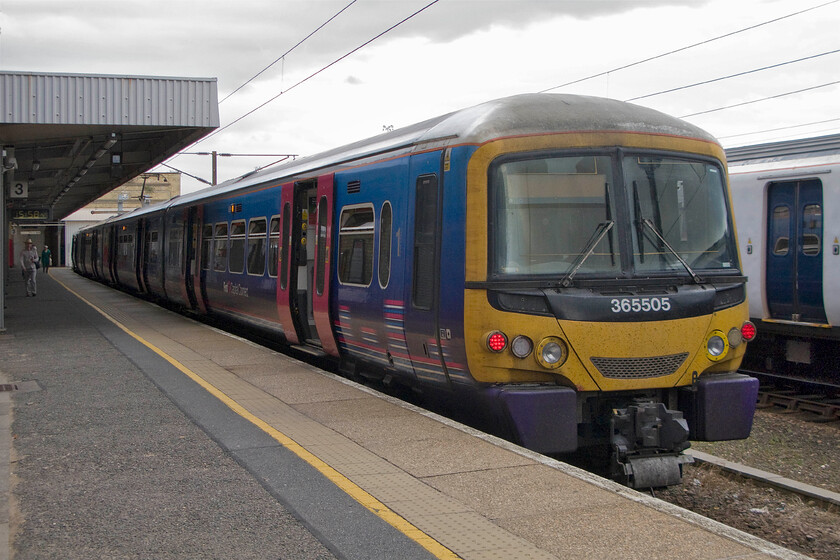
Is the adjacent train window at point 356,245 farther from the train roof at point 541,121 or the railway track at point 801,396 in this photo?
the railway track at point 801,396

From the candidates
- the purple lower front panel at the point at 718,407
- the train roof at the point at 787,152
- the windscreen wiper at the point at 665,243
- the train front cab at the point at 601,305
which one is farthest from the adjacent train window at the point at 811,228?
the windscreen wiper at the point at 665,243

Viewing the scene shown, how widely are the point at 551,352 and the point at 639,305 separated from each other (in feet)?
2.46

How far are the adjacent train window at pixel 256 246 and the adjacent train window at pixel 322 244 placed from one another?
2685 mm

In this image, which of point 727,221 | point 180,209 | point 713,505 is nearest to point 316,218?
point 727,221

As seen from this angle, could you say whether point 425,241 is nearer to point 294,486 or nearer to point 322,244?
point 294,486

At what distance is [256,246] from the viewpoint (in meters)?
13.0

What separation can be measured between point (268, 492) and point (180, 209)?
587 inches

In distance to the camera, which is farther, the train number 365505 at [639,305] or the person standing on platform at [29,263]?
the person standing on platform at [29,263]

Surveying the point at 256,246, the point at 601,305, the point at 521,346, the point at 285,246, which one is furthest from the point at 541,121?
the point at 256,246

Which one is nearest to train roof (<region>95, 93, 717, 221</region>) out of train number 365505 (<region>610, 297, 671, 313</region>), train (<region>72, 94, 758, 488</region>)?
train (<region>72, 94, 758, 488</region>)

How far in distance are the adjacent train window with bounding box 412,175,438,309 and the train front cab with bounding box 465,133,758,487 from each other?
2.01 ft

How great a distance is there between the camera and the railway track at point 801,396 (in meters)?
10.2

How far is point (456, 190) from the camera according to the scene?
669 centimetres

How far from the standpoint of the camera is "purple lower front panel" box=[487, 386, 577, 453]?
627cm
